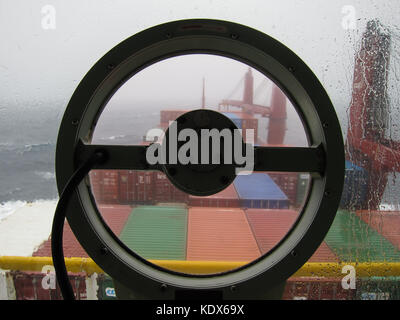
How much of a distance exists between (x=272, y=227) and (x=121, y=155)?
1186 millimetres

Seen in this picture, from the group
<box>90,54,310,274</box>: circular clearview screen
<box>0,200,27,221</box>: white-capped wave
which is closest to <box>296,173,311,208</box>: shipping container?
<box>90,54,310,274</box>: circular clearview screen

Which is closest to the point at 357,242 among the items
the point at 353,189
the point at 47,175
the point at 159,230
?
the point at 353,189

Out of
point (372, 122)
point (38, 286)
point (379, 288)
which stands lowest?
point (38, 286)

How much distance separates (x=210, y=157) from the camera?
85 centimetres

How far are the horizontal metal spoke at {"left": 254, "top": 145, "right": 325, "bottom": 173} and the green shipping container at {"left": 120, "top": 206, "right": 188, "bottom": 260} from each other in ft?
2.16

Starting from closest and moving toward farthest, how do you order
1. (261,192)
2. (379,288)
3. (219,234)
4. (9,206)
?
(379,288)
(9,206)
(261,192)
(219,234)

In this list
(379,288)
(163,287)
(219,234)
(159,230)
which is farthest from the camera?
(219,234)

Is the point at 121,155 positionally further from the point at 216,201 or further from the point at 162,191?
the point at 216,201

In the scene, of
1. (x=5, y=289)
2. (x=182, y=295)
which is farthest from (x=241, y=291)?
(x=5, y=289)

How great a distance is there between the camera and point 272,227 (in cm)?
176

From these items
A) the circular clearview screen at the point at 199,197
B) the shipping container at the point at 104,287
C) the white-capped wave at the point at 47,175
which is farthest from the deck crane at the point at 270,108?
the shipping container at the point at 104,287

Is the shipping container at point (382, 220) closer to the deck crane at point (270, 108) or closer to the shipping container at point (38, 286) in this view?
the deck crane at point (270, 108)

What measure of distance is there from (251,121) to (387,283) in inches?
38.5

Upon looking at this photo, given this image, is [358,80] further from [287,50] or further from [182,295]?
[182,295]
